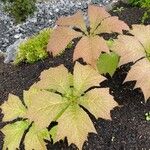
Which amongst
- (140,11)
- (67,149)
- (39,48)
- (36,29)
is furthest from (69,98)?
(36,29)

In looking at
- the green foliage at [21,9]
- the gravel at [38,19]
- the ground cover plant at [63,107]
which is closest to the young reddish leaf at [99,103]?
the ground cover plant at [63,107]

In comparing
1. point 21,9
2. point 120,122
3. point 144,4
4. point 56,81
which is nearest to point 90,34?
point 56,81

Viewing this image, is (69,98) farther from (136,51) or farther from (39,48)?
(39,48)

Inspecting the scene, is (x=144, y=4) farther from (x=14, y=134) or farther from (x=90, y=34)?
(x=14, y=134)

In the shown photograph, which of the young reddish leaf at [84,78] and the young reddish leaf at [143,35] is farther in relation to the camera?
the young reddish leaf at [143,35]

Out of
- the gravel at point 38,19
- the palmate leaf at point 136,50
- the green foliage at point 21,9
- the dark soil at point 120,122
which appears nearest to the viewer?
the palmate leaf at point 136,50

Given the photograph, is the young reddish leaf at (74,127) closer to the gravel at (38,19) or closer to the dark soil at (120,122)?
the dark soil at (120,122)

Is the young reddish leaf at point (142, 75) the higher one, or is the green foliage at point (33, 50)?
the green foliage at point (33, 50)

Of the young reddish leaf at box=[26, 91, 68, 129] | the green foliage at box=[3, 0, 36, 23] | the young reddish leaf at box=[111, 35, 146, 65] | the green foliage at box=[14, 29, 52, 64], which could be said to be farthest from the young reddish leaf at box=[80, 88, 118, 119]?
the green foliage at box=[3, 0, 36, 23]
